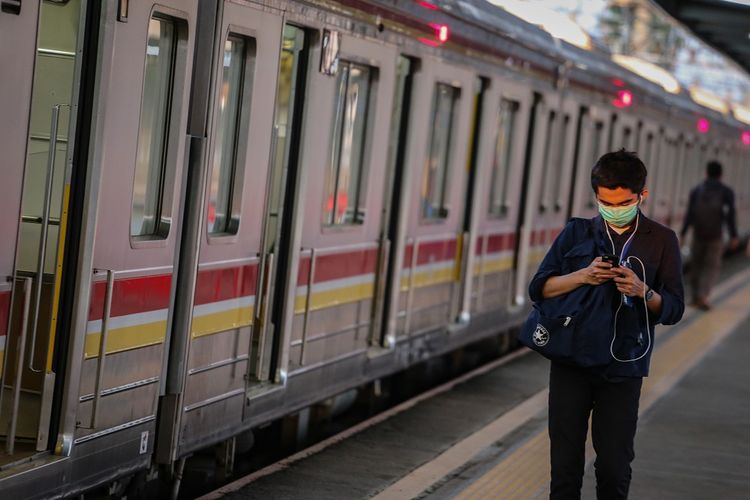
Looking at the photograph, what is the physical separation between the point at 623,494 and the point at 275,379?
2590 millimetres

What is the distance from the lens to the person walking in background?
1823 cm

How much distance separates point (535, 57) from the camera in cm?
1253

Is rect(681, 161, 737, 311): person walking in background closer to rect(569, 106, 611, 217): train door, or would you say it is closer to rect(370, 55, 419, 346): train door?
rect(569, 106, 611, 217): train door

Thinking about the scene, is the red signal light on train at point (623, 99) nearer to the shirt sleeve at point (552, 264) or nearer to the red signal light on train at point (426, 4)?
the red signal light on train at point (426, 4)

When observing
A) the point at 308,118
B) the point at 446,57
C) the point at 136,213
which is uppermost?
the point at 446,57

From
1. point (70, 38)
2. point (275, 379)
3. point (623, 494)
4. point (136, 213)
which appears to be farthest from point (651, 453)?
point (70, 38)

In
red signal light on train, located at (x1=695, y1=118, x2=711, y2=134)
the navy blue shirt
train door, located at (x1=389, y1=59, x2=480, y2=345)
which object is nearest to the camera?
the navy blue shirt

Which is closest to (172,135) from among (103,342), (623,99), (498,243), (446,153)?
(103,342)

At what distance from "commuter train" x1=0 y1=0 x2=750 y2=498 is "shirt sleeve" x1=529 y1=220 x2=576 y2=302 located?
164cm

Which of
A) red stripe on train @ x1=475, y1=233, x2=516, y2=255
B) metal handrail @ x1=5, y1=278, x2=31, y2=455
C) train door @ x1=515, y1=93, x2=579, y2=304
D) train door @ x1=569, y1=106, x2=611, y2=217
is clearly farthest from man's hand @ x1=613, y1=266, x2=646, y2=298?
train door @ x1=569, y1=106, x2=611, y2=217

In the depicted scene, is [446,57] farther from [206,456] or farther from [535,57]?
[206,456]

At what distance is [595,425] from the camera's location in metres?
5.73

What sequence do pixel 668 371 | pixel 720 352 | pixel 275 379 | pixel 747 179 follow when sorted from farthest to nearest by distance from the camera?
pixel 747 179, pixel 720 352, pixel 668 371, pixel 275 379

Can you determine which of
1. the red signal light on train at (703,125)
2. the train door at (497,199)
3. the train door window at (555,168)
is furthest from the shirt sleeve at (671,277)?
the red signal light on train at (703,125)
